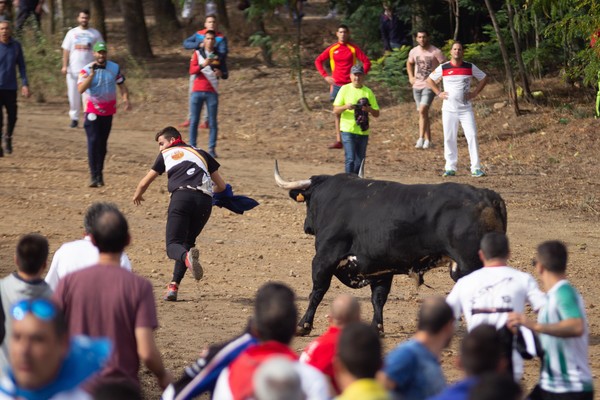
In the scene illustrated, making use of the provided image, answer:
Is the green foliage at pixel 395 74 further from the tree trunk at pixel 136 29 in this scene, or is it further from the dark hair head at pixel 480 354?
the dark hair head at pixel 480 354

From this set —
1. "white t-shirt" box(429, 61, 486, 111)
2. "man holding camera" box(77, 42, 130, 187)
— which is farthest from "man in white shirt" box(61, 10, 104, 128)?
"white t-shirt" box(429, 61, 486, 111)

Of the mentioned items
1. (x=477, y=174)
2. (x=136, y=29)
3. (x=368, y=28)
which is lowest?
(x=477, y=174)

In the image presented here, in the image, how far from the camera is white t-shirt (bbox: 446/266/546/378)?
6.37 meters

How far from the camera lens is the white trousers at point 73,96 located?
2033 cm

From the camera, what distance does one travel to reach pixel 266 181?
17.2 meters

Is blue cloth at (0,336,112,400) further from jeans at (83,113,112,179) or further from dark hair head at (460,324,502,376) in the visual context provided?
jeans at (83,113,112,179)

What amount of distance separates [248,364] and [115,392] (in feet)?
3.10

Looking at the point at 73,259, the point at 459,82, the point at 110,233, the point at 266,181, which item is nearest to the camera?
the point at 110,233

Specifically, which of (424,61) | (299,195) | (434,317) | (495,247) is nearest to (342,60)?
(424,61)

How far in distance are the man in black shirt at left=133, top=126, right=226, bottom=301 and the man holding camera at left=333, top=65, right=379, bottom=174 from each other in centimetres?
453

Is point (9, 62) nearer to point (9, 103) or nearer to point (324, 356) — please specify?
point (9, 103)

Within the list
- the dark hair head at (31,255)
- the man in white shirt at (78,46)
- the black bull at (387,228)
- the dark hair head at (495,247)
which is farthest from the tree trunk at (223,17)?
the dark hair head at (31,255)

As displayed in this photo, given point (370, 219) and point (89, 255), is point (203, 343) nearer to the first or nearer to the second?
point (370, 219)

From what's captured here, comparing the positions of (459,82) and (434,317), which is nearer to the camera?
(434,317)
